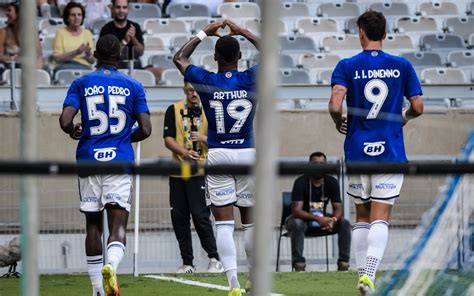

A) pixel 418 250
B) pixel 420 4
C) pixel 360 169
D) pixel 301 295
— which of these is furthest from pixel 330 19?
pixel 360 169

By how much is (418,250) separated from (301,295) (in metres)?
1.90

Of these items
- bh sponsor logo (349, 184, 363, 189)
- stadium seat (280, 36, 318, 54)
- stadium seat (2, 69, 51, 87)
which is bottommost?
bh sponsor logo (349, 184, 363, 189)

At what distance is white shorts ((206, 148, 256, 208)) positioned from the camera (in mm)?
9289

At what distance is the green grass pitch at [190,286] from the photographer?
1055 cm

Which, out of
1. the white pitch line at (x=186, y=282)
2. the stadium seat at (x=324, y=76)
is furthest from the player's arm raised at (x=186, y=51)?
the stadium seat at (x=324, y=76)

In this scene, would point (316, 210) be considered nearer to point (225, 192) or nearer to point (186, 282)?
point (186, 282)

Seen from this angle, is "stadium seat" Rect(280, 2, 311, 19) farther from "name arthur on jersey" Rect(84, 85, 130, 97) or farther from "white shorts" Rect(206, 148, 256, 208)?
"name arthur on jersey" Rect(84, 85, 130, 97)

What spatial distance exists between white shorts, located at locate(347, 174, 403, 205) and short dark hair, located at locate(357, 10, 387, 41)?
1058 mm

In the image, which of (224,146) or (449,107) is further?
(449,107)

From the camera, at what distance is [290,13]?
59.1 ft

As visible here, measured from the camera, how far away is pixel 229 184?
930 centimetres

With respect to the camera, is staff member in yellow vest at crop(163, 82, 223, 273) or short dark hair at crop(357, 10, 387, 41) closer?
short dark hair at crop(357, 10, 387, 41)

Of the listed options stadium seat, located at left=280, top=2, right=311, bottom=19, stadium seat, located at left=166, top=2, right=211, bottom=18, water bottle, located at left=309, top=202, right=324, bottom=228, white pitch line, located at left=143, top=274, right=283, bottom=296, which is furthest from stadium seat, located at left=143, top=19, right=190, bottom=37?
white pitch line, located at left=143, top=274, right=283, bottom=296

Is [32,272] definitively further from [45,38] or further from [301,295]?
[45,38]
